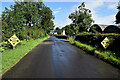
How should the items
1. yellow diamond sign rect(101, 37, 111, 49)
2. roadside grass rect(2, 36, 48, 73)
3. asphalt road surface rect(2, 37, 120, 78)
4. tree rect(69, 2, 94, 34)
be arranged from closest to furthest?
asphalt road surface rect(2, 37, 120, 78) → roadside grass rect(2, 36, 48, 73) → yellow diamond sign rect(101, 37, 111, 49) → tree rect(69, 2, 94, 34)

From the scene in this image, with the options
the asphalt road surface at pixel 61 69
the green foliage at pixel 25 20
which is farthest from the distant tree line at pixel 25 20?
the asphalt road surface at pixel 61 69

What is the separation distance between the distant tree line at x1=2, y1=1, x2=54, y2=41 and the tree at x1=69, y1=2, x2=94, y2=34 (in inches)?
471

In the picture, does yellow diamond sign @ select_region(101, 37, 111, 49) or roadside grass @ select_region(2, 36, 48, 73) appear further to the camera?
yellow diamond sign @ select_region(101, 37, 111, 49)

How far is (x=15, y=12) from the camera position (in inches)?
527

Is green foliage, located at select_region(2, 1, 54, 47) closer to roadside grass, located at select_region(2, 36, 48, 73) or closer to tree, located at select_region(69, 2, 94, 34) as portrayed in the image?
roadside grass, located at select_region(2, 36, 48, 73)

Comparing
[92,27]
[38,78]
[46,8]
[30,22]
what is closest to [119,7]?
[92,27]

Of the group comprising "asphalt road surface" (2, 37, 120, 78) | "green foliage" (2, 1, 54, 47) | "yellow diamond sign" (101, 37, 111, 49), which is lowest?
"asphalt road surface" (2, 37, 120, 78)

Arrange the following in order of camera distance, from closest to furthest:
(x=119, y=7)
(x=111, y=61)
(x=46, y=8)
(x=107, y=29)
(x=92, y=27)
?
(x=111, y=61) < (x=119, y=7) < (x=107, y=29) < (x=92, y=27) < (x=46, y=8)

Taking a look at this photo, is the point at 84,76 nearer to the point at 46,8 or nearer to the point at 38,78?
the point at 38,78

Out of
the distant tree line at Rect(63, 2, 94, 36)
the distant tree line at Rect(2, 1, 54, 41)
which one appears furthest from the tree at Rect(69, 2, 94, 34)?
the distant tree line at Rect(2, 1, 54, 41)

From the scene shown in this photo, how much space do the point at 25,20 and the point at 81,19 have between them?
60.5ft

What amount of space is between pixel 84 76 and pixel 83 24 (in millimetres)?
25324

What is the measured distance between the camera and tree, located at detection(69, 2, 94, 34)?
28.7m

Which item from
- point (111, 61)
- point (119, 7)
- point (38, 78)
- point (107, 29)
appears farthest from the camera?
point (107, 29)
